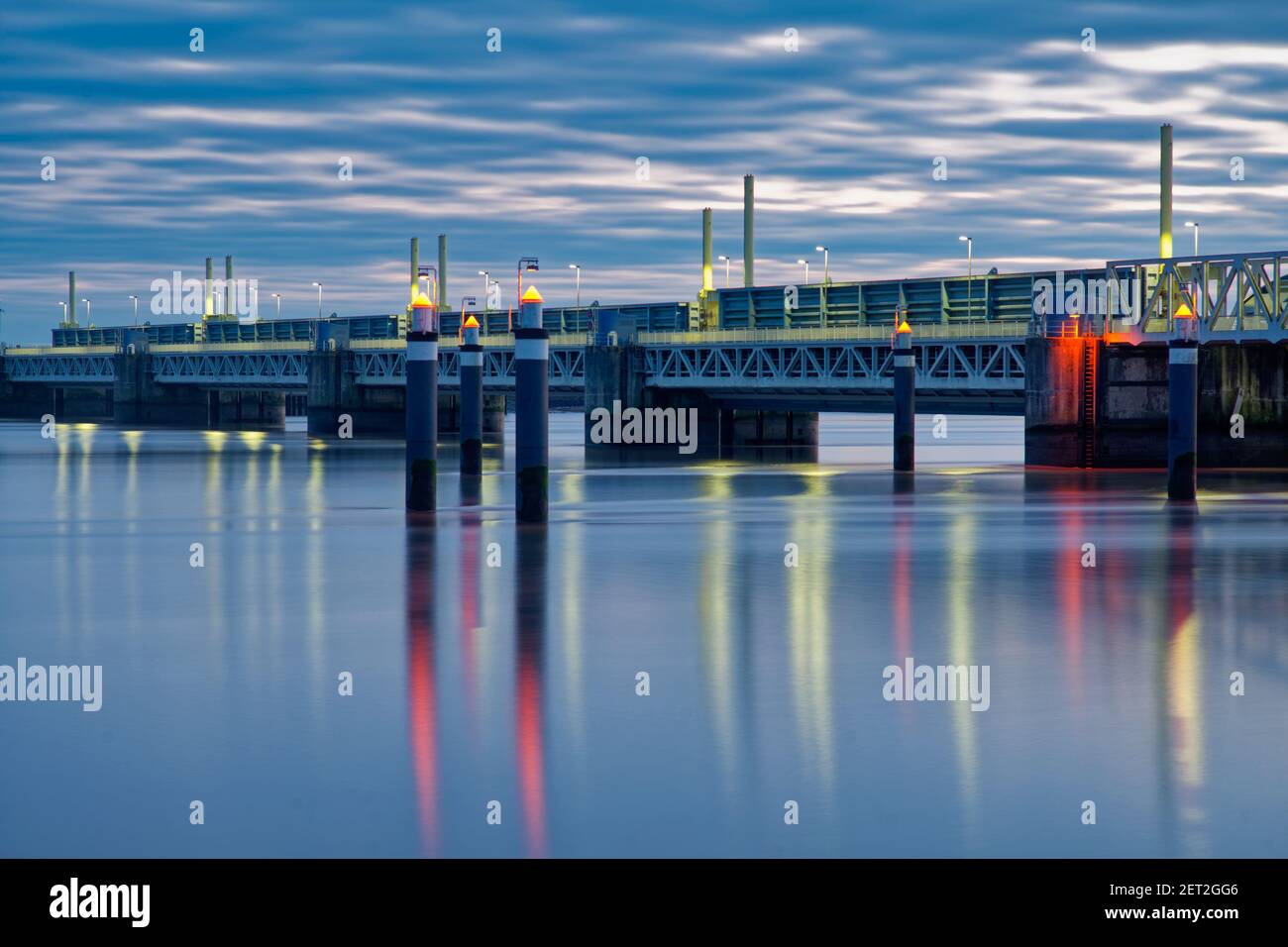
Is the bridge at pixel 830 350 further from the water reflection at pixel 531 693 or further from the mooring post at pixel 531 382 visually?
the water reflection at pixel 531 693

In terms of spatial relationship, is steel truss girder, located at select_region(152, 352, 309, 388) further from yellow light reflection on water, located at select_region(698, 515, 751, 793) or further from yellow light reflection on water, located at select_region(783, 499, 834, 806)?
yellow light reflection on water, located at select_region(698, 515, 751, 793)

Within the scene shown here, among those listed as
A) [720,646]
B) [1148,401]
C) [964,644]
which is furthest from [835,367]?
[720,646]

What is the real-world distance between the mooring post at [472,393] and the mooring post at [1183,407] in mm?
Result: 21832

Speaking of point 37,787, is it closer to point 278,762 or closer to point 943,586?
point 278,762

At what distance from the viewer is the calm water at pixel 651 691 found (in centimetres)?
1196

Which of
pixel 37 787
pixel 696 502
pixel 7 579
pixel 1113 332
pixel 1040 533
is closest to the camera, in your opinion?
pixel 37 787

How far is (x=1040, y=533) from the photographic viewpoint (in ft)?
123

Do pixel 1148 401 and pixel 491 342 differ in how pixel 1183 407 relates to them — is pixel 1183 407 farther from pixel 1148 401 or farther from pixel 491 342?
pixel 491 342

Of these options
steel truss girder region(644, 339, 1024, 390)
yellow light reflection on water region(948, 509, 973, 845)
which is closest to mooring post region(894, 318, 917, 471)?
steel truss girder region(644, 339, 1024, 390)

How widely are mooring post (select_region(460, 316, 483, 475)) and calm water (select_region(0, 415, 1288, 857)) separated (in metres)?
16.9

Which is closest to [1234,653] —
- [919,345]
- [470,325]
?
[470,325]

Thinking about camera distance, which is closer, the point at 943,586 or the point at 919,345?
the point at 943,586
